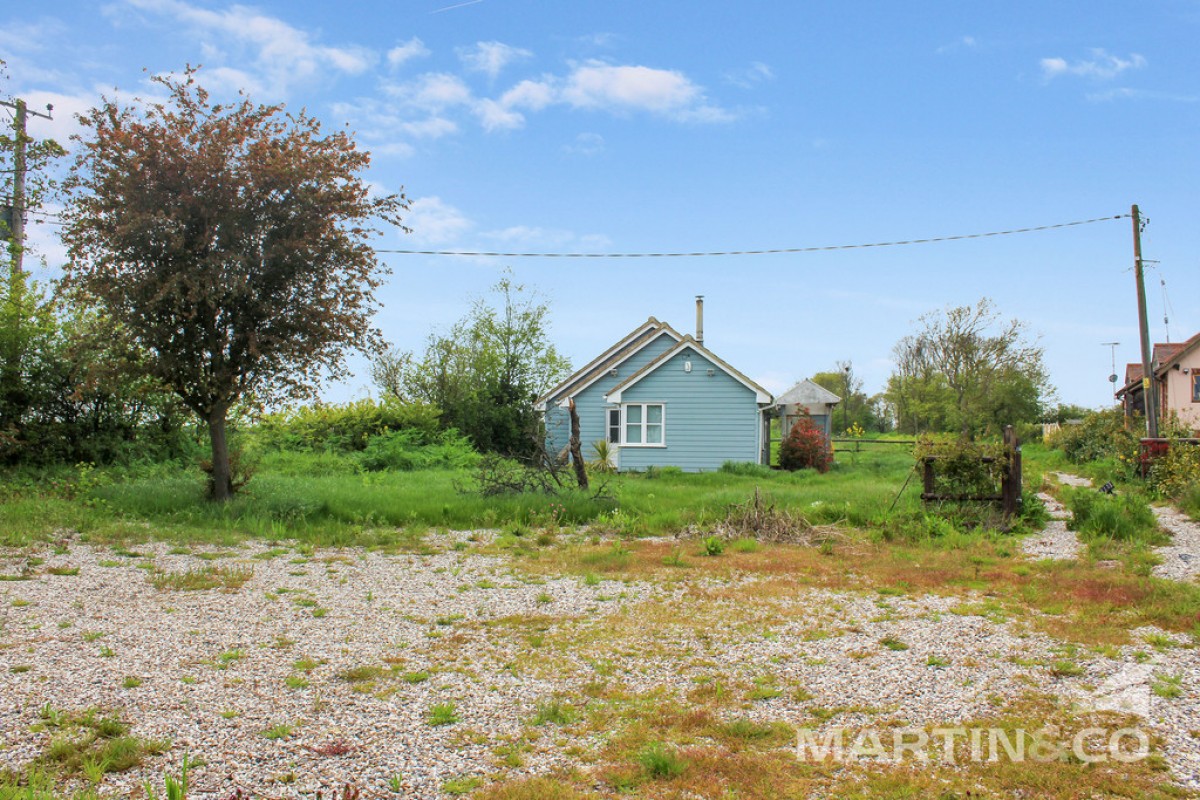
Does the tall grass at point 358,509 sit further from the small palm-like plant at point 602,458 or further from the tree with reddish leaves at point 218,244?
the small palm-like plant at point 602,458

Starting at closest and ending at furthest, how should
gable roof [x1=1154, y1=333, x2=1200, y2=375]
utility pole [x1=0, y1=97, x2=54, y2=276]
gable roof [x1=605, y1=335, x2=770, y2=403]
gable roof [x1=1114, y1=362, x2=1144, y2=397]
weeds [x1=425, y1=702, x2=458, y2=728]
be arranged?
weeds [x1=425, y1=702, x2=458, y2=728]
utility pole [x1=0, y1=97, x2=54, y2=276]
gable roof [x1=605, y1=335, x2=770, y2=403]
gable roof [x1=1154, y1=333, x2=1200, y2=375]
gable roof [x1=1114, y1=362, x2=1144, y2=397]

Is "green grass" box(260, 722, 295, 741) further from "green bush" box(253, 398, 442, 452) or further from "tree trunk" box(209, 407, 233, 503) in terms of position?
"green bush" box(253, 398, 442, 452)

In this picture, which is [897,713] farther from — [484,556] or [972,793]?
[484,556]

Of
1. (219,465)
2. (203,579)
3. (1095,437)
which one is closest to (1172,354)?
(1095,437)

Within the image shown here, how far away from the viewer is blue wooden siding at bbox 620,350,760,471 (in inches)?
1080

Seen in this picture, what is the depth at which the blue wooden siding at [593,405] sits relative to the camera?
29375 millimetres

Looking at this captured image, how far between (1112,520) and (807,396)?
23189mm

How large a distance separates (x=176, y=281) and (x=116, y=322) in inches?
73.1

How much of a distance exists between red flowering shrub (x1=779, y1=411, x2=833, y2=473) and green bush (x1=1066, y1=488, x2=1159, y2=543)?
44.5 ft

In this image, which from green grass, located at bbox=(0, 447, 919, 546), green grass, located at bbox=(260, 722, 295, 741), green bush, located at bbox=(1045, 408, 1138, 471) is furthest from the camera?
green bush, located at bbox=(1045, 408, 1138, 471)

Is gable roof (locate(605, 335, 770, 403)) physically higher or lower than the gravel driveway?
higher

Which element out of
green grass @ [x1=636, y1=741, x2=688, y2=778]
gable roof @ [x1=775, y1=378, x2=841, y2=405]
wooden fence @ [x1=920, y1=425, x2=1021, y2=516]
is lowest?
green grass @ [x1=636, y1=741, x2=688, y2=778]

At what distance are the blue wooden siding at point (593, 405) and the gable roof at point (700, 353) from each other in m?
1.56

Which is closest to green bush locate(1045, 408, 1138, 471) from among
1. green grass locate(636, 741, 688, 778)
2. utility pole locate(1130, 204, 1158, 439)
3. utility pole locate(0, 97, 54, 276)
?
utility pole locate(1130, 204, 1158, 439)
